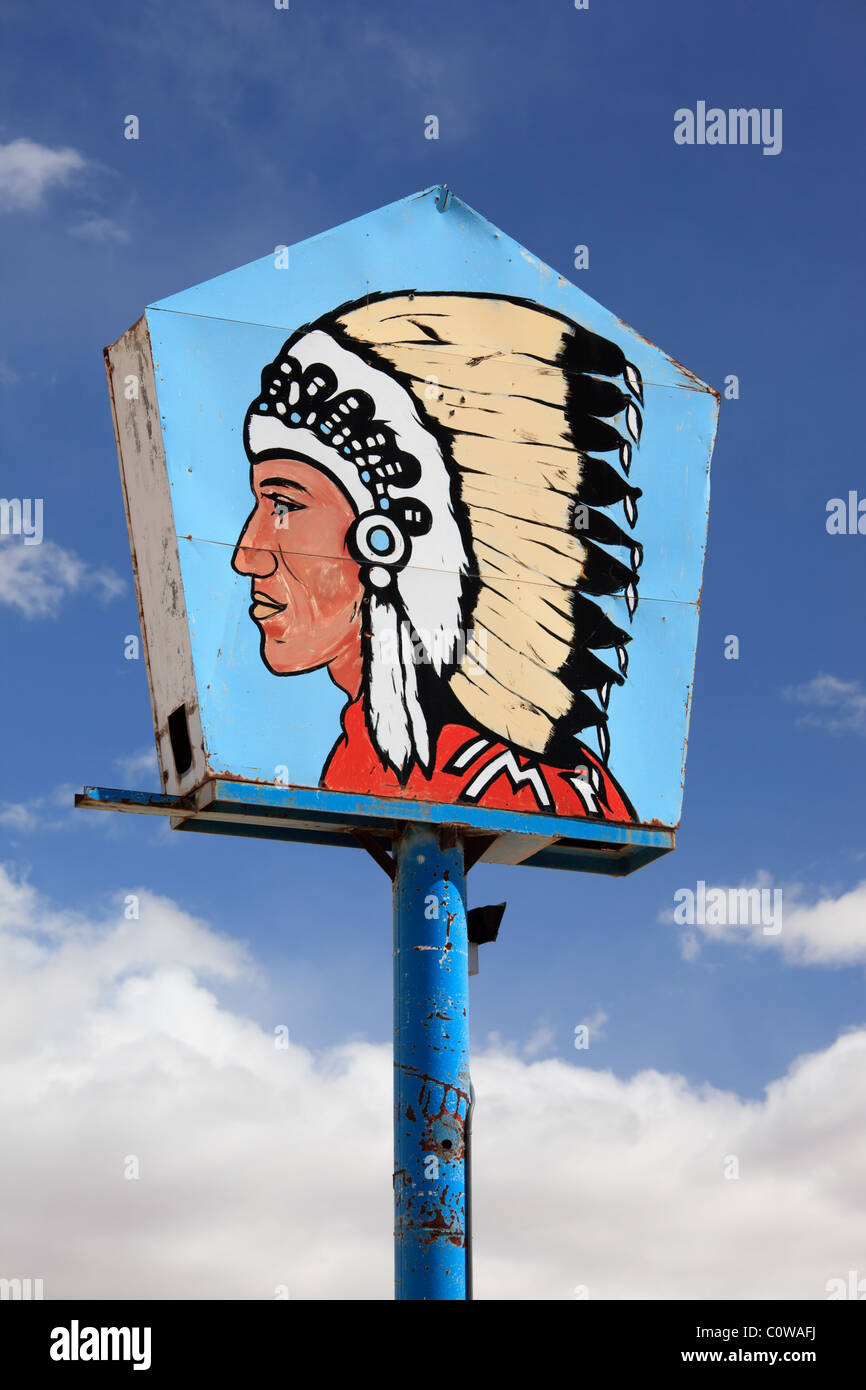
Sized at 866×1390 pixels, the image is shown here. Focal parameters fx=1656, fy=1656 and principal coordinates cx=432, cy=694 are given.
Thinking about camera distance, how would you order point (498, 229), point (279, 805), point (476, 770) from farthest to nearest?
1. point (498, 229)
2. point (476, 770)
3. point (279, 805)

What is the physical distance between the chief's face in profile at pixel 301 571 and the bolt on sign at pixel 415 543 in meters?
0.03

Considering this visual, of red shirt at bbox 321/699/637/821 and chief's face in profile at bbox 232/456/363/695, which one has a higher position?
chief's face in profile at bbox 232/456/363/695

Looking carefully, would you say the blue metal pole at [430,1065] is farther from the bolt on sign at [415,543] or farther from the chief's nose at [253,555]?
the chief's nose at [253,555]

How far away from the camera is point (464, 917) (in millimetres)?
17016

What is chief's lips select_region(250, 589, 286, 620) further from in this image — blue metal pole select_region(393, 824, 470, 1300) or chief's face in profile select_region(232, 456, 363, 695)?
blue metal pole select_region(393, 824, 470, 1300)

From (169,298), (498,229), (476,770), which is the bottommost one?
(476,770)

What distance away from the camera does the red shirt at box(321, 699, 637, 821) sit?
16750 mm

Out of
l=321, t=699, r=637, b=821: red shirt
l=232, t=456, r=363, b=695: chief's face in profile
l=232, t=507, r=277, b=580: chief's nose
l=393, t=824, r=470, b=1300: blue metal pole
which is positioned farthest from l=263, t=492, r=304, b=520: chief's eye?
l=393, t=824, r=470, b=1300: blue metal pole

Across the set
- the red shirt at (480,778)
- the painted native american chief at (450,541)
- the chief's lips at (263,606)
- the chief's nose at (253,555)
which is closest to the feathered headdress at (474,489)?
the painted native american chief at (450,541)

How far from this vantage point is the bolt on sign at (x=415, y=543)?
16.6m

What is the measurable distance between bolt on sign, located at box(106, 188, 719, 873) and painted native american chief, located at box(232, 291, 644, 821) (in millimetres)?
28
